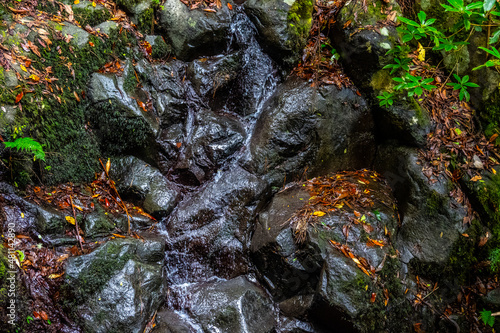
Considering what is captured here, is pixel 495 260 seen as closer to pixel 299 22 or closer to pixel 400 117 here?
pixel 400 117

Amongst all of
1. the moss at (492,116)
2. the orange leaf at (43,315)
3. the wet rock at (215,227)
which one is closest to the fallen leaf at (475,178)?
the moss at (492,116)

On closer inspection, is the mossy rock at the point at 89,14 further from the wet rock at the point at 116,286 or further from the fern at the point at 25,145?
the wet rock at the point at 116,286

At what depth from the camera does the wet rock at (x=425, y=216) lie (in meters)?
4.30

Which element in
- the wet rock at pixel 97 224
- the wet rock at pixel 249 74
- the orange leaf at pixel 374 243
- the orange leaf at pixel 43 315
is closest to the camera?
the orange leaf at pixel 43 315

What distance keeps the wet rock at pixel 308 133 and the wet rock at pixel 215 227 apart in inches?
17.1

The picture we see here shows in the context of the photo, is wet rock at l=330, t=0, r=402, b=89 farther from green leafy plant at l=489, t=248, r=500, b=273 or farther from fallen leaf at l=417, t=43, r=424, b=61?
green leafy plant at l=489, t=248, r=500, b=273

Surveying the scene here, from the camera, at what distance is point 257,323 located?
4.04 metres

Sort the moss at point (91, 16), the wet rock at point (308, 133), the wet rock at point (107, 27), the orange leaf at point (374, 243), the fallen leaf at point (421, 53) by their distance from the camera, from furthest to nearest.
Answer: the wet rock at point (308, 133), the fallen leaf at point (421, 53), the wet rock at point (107, 27), the moss at point (91, 16), the orange leaf at point (374, 243)

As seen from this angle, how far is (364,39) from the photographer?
16.3ft

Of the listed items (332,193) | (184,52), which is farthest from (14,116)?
(332,193)

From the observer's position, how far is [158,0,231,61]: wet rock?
17.3 ft

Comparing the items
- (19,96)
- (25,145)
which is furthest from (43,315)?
(19,96)

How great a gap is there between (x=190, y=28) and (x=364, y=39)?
3.17 metres

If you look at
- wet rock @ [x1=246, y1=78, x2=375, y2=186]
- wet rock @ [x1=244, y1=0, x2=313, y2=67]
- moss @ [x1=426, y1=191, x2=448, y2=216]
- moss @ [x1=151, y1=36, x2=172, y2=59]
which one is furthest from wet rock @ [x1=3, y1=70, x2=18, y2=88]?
moss @ [x1=426, y1=191, x2=448, y2=216]
